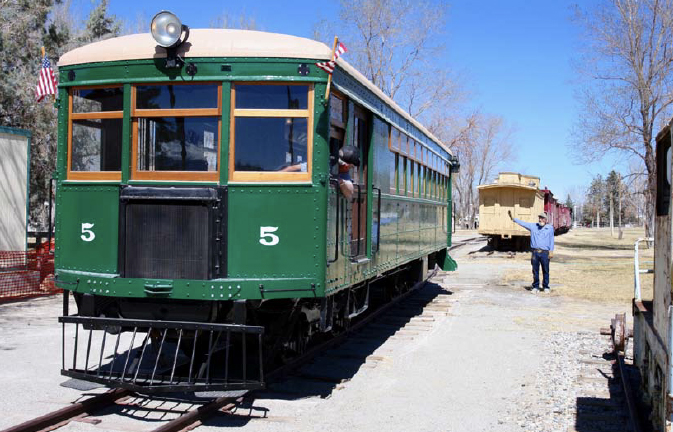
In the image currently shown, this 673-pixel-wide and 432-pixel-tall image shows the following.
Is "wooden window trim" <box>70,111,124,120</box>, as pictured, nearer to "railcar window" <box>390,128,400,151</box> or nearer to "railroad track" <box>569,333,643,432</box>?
"railcar window" <box>390,128,400,151</box>

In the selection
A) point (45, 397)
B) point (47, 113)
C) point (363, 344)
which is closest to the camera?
point (45, 397)

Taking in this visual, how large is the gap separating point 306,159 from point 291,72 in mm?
748

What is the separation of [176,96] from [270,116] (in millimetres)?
825

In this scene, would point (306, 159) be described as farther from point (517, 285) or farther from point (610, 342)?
point (517, 285)

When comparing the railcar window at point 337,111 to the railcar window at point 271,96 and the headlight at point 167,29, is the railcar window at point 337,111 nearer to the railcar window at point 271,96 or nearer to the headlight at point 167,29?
the railcar window at point 271,96

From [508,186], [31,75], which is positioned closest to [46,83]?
[31,75]

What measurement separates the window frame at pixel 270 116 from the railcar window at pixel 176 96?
0.67 ft

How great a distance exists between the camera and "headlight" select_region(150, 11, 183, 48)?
550 centimetres

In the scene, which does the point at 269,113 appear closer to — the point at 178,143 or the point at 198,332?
the point at 178,143

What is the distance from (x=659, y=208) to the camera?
5.46 meters

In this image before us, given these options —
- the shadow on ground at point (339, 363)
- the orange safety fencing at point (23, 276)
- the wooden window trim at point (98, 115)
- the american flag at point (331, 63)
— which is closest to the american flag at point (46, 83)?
the wooden window trim at point (98, 115)

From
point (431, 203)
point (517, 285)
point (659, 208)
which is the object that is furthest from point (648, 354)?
point (517, 285)

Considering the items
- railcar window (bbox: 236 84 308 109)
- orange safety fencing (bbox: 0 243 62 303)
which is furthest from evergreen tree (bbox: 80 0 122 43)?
railcar window (bbox: 236 84 308 109)

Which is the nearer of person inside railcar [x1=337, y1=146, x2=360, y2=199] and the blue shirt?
person inside railcar [x1=337, y1=146, x2=360, y2=199]
